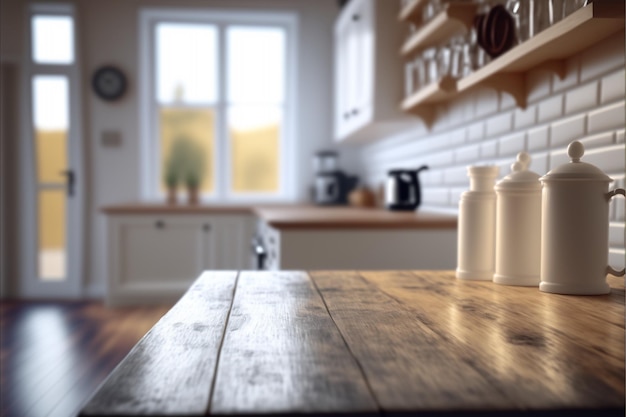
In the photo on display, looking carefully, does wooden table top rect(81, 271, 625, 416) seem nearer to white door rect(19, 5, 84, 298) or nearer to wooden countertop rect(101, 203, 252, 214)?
wooden countertop rect(101, 203, 252, 214)

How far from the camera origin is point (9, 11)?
4887mm

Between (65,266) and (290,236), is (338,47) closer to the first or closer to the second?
(290,236)

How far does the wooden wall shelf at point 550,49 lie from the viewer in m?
1.26

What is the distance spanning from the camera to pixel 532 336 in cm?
75

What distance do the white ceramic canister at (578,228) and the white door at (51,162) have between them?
4537 millimetres

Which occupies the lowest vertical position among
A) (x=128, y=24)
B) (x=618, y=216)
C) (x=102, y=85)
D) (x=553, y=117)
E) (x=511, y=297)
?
(x=511, y=297)

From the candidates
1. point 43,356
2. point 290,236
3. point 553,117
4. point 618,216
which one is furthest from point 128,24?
point 618,216

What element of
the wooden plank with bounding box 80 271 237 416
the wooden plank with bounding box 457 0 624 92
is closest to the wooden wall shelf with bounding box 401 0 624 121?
the wooden plank with bounding box 457 0 624 92

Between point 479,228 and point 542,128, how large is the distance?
75cm

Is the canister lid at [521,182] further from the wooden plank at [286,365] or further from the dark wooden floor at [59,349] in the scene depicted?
the dark wooden floor at [59,349]

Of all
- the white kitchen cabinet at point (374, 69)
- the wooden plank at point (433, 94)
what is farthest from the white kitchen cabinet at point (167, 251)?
the wooden plank at point (433, 94)

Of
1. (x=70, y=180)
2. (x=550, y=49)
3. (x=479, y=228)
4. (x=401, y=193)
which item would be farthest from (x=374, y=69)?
(x=70, y=180)

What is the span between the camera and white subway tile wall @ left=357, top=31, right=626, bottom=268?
144cm

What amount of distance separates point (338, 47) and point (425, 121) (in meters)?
1.58
